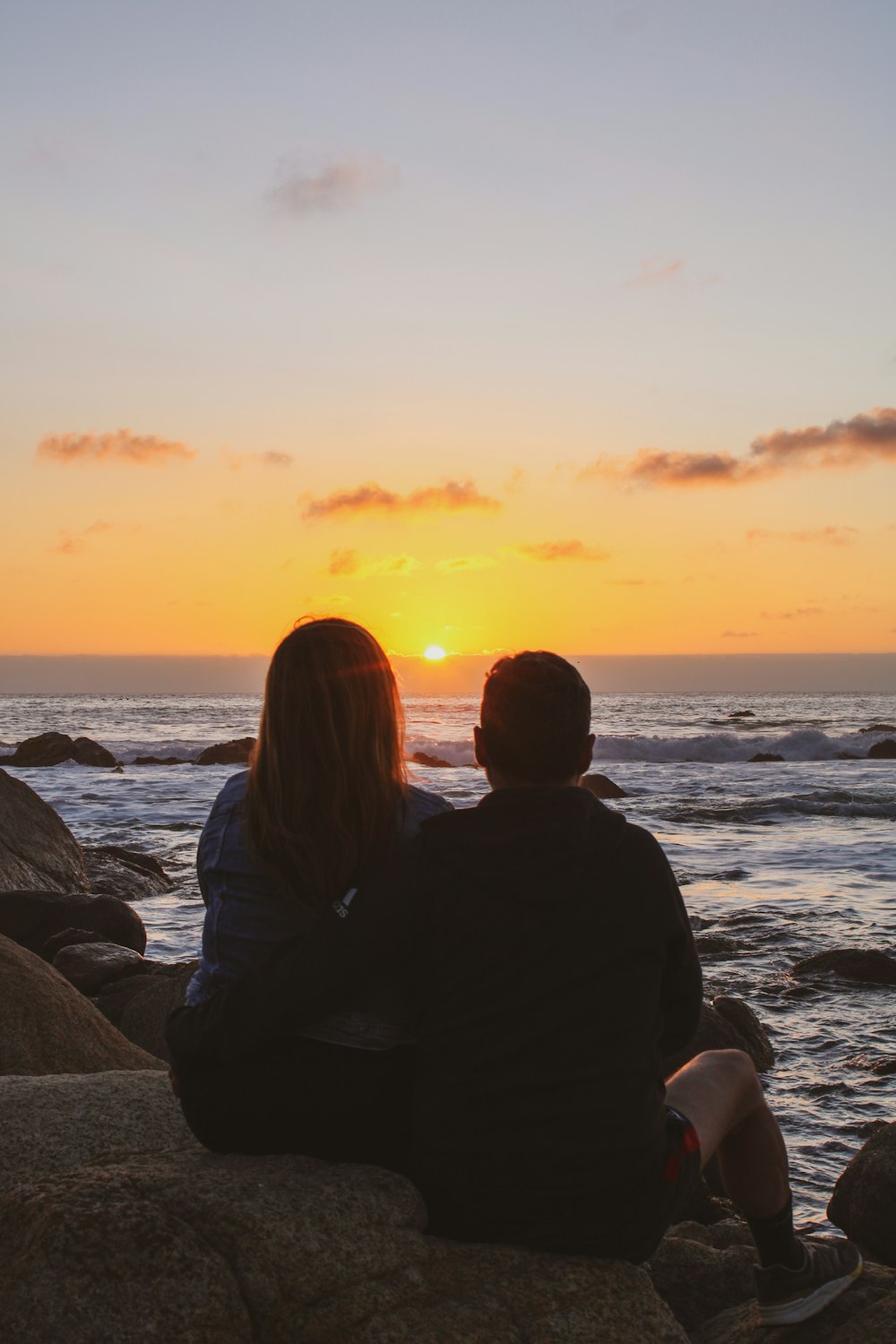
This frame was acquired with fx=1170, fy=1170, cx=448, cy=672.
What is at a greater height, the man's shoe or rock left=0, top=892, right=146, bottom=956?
the man's shoe

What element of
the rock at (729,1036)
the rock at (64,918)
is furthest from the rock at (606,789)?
the rock at (729,1036)

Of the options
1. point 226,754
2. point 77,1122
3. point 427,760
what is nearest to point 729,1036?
point 77,1122

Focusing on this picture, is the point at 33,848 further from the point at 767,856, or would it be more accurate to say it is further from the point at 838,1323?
the point at 838,1323

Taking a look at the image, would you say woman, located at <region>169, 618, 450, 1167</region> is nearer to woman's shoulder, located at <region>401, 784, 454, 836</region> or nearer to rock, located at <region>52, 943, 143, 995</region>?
woman's shoulder, located at <region>401, 784, 454, 836</region>

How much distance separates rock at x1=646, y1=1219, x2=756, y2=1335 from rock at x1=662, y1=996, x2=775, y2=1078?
92.4 inches

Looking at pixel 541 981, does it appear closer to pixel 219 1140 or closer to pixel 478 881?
pixel 478 881

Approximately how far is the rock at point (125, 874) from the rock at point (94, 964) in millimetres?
3671

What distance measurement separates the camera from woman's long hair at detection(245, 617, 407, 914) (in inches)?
107

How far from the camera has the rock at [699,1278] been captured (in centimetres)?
375

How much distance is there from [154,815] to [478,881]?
1871 centimetres

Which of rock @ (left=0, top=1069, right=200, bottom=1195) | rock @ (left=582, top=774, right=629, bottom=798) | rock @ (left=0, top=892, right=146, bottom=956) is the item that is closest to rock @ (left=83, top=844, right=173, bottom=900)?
rock @ (left=0, top=892, right=146, bottom=956)

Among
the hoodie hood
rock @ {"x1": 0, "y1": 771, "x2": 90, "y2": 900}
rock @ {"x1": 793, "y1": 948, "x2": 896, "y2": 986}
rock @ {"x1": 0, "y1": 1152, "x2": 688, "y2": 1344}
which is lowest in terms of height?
rock @ {"x1": 793, "y1": 948, "x2": 896, "y2": 986}

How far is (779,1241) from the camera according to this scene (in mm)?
3150

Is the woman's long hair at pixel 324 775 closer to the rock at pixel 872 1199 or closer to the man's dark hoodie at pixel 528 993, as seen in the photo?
the man's dark hoodie at pixel 528 993
